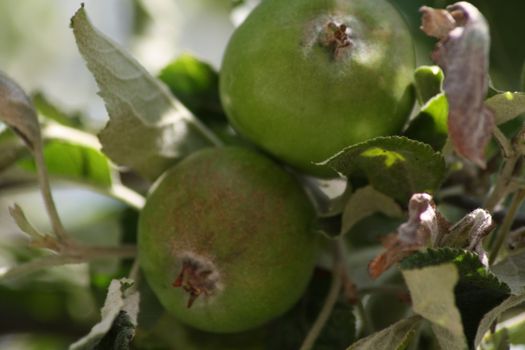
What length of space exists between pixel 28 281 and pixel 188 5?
0.91 m

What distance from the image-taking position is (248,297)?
1084mm

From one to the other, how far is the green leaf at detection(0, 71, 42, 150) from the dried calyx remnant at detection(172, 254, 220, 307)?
27 centimetres

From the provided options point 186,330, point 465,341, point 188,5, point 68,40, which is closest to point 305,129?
point 465,341

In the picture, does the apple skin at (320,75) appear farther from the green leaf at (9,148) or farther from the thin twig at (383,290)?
the green leaf at (9,148)

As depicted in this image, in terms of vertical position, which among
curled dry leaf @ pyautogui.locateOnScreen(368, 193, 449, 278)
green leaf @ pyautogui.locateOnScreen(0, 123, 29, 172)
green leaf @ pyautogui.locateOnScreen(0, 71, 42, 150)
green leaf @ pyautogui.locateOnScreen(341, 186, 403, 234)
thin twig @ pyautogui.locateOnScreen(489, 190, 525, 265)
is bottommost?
thin twig @ pyautogui.locateOnScreen(489, 190, 525, 265)

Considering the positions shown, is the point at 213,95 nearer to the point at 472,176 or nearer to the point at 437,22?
the point at 472,176

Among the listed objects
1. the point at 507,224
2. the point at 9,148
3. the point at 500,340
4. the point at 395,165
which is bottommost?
the point at 500,340

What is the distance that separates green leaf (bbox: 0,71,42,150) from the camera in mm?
1125

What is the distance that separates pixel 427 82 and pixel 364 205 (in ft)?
0.58

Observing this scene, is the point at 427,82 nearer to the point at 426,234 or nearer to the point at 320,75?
the point at 320,75

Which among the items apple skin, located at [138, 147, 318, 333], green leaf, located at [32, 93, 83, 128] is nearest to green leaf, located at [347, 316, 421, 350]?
apple skin, located at [138, 147, 318, 333]

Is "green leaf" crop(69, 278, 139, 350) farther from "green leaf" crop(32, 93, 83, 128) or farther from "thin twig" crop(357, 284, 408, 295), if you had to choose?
"green leaf" crop(32, 93, 83, 128)

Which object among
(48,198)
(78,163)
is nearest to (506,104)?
(48,198)

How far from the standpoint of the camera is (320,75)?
40.8 inches
